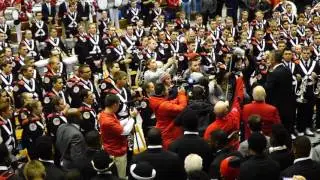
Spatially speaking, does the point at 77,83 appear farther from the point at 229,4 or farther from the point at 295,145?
the point at 229,4

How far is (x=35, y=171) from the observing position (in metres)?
6.23

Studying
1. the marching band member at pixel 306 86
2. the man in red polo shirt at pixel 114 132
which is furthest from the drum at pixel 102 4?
the man in red polo shirt at pixel 114 132

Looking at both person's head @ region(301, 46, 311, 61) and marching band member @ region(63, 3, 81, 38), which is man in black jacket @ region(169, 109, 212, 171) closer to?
person's head @ region(301, 46, 311, 61)

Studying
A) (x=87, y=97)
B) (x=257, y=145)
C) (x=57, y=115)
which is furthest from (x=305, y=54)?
(x=257, y=145)

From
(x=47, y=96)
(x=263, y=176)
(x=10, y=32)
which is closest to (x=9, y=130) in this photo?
(x=47, y=96)

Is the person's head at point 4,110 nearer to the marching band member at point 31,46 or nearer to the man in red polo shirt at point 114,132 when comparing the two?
the man in red polo shirt at point 114,132

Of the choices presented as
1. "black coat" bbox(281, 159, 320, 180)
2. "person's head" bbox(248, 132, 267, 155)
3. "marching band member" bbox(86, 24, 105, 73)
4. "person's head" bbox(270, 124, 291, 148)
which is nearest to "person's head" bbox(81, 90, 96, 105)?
"person's head" bbox(270, 124, 291, 148)

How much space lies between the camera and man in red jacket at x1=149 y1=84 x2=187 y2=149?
28.2 feet

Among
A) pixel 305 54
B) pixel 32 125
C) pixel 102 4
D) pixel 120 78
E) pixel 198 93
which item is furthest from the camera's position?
pixel 102 4

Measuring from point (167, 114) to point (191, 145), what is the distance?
1.49 metres

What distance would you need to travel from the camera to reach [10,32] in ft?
55.9

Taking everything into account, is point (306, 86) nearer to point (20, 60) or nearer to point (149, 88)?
point (149, 88)

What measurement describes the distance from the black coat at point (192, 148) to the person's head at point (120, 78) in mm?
2861

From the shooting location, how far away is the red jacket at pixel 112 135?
8.10 metres
